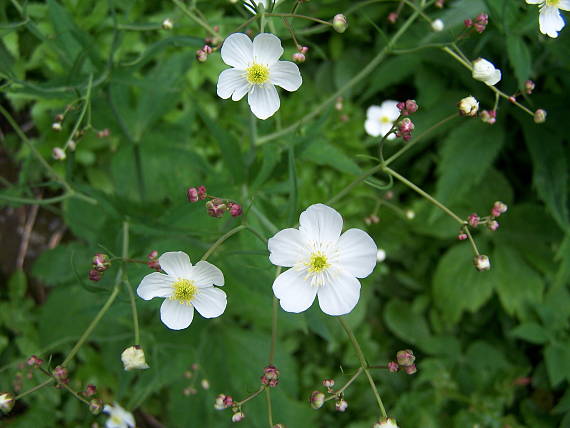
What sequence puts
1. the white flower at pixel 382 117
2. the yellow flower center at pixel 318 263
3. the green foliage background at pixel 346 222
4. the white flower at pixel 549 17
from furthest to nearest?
1. the white flower at pixel 382 117
2. the green foliage background at pixel 346 222
3. the white flower at pixel 549 17
4. the yellow flower center at pixel 318 263

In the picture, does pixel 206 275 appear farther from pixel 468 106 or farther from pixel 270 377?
pixel 468 106

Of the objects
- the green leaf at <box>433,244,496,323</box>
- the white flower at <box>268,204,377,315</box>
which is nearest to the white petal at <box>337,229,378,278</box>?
the white flower at <box>268,204,377,315</box>

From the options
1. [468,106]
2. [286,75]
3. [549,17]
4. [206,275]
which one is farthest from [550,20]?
[206,275]

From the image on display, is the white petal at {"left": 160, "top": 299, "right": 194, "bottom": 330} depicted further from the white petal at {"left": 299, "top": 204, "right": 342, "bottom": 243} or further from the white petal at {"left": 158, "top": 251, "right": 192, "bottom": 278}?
the white petal at {"left": 299, "top": 204, "right": 342, "bottom": 243}

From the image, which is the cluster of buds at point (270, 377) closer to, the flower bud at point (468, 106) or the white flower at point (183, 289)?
the white flower at point (183, 289)

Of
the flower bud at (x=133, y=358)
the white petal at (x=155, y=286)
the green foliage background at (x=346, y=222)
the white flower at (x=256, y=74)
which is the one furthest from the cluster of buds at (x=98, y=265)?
the white flower at (x=256, y=74)

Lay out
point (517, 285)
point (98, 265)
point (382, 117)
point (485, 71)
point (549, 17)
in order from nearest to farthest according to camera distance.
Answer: point (98, 265) < point (485, 71) < point (549, 17) < point (382, 117) < point (517, 285)
